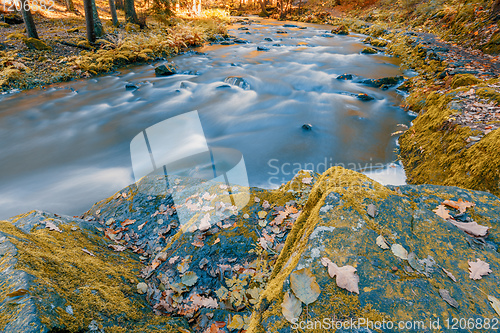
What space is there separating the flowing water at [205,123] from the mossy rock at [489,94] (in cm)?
217

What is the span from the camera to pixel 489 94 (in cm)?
551

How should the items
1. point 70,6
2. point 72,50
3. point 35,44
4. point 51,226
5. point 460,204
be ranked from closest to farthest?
point 460,204 → point 51,226 → point 35,44 → point 72,50 → point 70,6

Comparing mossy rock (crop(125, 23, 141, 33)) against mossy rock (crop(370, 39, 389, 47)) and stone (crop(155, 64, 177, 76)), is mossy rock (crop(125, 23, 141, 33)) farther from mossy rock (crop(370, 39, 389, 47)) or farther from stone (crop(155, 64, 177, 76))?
mossy rock (crop(370, 39, 389, 47))

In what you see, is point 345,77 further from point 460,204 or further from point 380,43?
point 460,204

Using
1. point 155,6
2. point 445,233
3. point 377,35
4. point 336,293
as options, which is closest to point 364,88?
point 445,233

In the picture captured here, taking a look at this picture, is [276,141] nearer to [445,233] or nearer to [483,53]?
[445,233]

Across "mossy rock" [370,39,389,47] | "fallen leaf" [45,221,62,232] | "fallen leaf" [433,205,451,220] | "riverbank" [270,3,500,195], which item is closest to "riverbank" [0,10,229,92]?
"fallen leaf" [45,221,62,232]

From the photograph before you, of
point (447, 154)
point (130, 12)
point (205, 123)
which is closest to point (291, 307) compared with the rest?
point (447, 154)

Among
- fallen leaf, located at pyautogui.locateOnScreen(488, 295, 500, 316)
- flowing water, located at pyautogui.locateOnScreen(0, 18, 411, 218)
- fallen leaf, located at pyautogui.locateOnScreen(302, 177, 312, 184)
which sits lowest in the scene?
flowing water, located at pyautogui.locateOnScreen(0, 18, 411, 218)

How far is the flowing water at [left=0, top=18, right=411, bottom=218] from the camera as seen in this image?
20.3ft

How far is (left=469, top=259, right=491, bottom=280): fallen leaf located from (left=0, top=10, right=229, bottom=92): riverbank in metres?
16.0

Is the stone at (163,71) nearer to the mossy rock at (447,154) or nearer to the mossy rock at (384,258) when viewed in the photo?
the mossy rock at (447,154)

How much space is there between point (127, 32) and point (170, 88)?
10376 millimetres

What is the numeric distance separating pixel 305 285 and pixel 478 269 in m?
1.30
